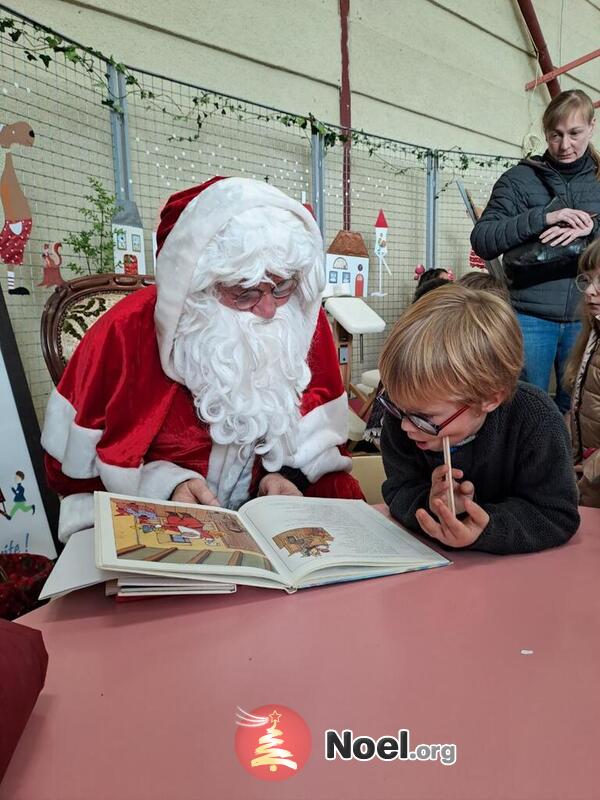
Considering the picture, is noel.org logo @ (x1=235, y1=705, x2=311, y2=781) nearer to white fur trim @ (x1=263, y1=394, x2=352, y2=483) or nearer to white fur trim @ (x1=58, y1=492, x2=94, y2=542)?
white fur trim @ (x1=58, y1=492, x2=94, y2=542)

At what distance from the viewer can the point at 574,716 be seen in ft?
1.55

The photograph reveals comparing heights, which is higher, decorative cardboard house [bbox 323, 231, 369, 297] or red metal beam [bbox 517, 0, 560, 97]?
red metal beam [bbox 517, 0, 560, 97]

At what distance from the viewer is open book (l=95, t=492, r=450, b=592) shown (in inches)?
26.5

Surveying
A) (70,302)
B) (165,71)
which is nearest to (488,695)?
(70,302)

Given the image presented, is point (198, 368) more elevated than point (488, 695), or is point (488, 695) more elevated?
point (198, 368)

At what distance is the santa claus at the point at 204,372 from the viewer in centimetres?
119

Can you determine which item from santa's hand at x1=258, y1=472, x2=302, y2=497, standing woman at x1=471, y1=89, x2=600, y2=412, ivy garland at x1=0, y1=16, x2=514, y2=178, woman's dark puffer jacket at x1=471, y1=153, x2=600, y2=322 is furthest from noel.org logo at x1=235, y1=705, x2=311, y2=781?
ivy garland at x1=0, y1=16, x2=514, y2=178

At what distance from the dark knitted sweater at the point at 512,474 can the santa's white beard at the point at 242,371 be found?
0.39 m

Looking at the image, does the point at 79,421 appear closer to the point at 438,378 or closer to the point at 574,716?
the point at 438,378

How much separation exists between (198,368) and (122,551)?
639 mm

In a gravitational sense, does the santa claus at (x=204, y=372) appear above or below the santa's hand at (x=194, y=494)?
above

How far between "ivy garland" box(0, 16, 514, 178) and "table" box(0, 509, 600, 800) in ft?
8.16

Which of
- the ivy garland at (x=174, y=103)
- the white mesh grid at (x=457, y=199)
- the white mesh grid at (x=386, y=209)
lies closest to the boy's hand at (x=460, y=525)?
the ivy garland at (x=174, y=103)

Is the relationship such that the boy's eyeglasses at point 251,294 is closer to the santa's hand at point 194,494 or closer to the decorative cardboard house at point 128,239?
the santa's hand at point 194,494
